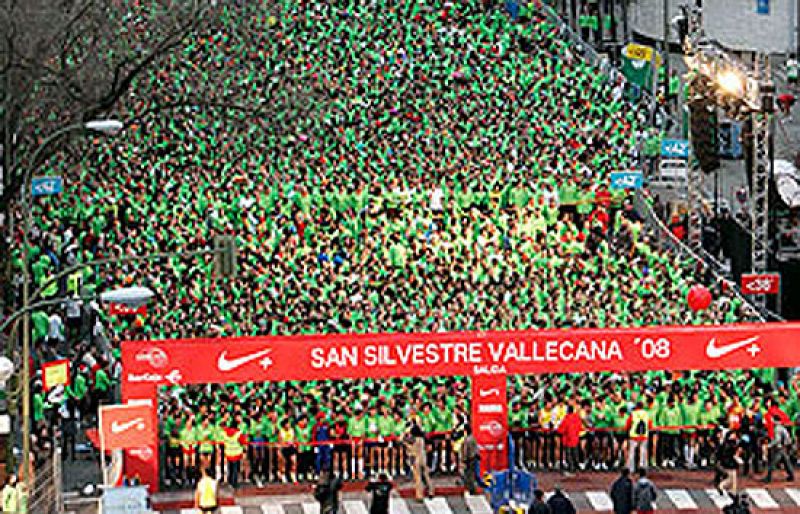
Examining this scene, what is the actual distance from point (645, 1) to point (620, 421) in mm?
38642

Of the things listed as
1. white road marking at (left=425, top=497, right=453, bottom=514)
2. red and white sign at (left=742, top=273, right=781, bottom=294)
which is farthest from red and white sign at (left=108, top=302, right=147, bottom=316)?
red and white sign at (left=742, top=273, right=781, bottom=294)

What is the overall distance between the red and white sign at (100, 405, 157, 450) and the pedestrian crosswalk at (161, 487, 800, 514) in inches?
70.6

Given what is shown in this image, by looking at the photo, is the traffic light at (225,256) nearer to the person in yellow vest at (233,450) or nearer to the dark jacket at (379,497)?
the dark jacket at (379,497)

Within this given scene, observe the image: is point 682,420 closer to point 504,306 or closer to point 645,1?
point 504,306

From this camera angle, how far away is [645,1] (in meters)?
75.4

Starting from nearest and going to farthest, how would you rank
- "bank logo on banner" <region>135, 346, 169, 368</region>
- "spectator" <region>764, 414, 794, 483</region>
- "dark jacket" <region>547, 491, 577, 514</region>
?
"dark jacket" <region>547, 491, 577, 514</region>, "bank logo on banner" <region>135, 346, 169, 368</region>, "spectator" <region>764, 414, 794, 483</region>

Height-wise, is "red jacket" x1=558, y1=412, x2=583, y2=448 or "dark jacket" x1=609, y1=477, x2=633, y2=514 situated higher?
"red jacket" x1=558, y1=412, x2=583, y2=448

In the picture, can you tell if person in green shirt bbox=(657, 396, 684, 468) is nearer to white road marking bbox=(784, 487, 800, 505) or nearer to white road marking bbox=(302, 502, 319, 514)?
white road marking bbox=(784, 487, 800, 505)

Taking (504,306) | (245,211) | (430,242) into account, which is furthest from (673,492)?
(245,211)

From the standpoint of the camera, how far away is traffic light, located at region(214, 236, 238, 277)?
97.2 ft

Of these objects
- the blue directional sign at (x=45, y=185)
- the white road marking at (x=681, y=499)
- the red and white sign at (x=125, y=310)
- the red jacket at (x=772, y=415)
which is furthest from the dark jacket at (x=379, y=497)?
the blue directional sign at (x=45, y=185)

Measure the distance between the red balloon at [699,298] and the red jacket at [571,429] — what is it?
18.7 feet

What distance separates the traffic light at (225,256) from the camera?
29.6m

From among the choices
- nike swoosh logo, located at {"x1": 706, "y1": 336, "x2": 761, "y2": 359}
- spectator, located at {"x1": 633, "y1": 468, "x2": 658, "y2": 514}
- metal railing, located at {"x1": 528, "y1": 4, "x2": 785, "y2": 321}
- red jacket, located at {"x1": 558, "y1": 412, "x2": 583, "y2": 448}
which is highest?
metal railing, located at {"x1": 528, "y1": 4, "x2": 785, "y2": 321}
